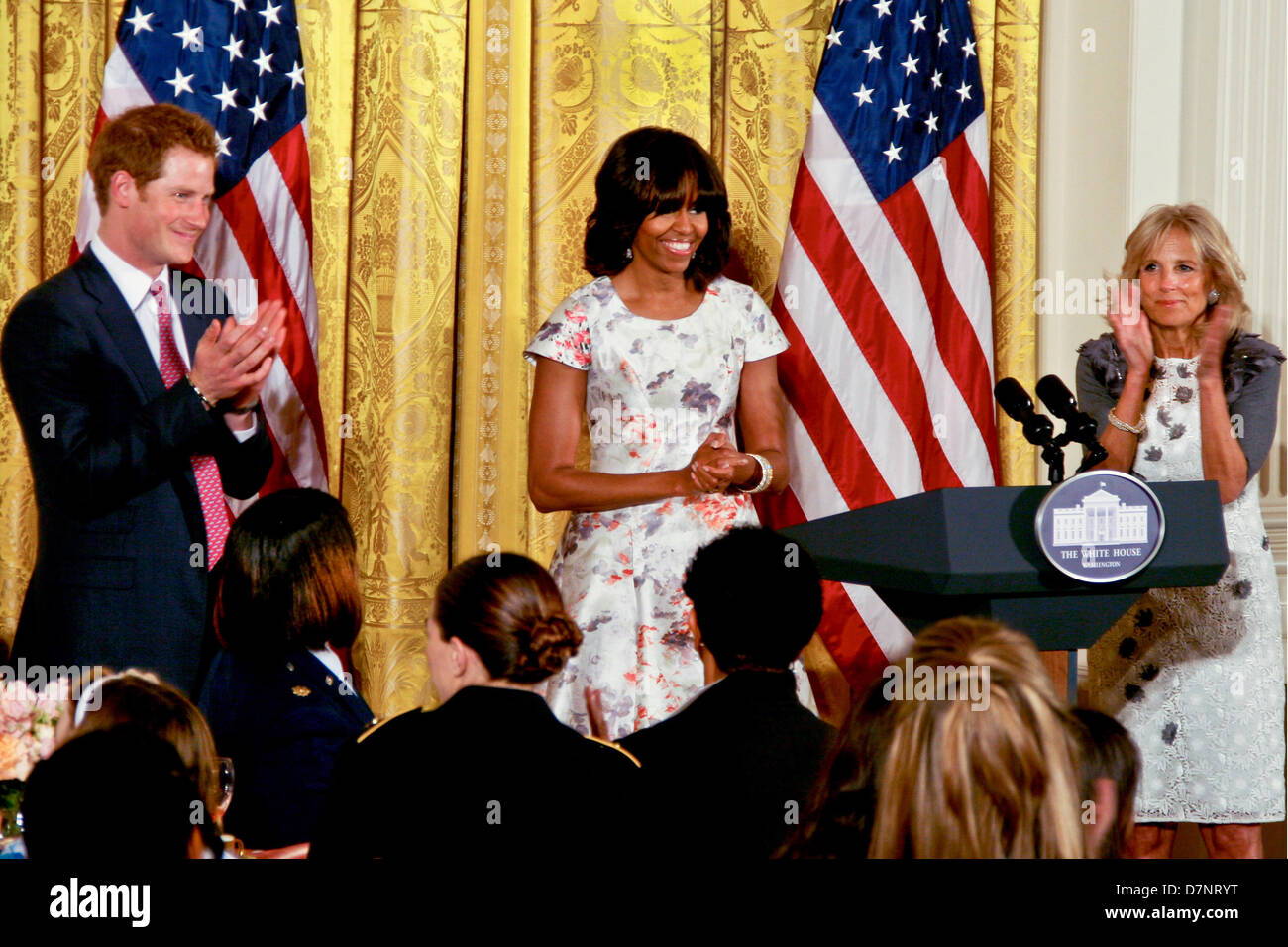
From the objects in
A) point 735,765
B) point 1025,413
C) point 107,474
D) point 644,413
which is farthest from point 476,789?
point 107,474

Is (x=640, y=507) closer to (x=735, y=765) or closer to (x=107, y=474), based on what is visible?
(x=107, y=474)

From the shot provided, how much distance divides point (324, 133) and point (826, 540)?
2395 mm

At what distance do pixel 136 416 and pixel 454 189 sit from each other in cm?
131

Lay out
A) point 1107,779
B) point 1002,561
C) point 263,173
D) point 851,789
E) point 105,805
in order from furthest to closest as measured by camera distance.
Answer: point 263,173, point 1002,561, point 1107,779, point 851,789, point 105,805

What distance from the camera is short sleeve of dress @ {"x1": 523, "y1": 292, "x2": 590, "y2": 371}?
3658 mm

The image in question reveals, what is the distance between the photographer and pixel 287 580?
2752 mm

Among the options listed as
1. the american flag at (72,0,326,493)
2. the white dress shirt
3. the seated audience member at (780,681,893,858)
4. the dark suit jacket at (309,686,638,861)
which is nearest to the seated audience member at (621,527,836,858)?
the dark suit jacket at (309,686,638,861)

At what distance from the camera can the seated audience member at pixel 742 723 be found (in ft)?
7.18

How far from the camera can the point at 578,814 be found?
2.04 m

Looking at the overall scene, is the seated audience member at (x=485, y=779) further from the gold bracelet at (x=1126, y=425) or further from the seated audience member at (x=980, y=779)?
the gold bracelet at (x=1126, y=425)
